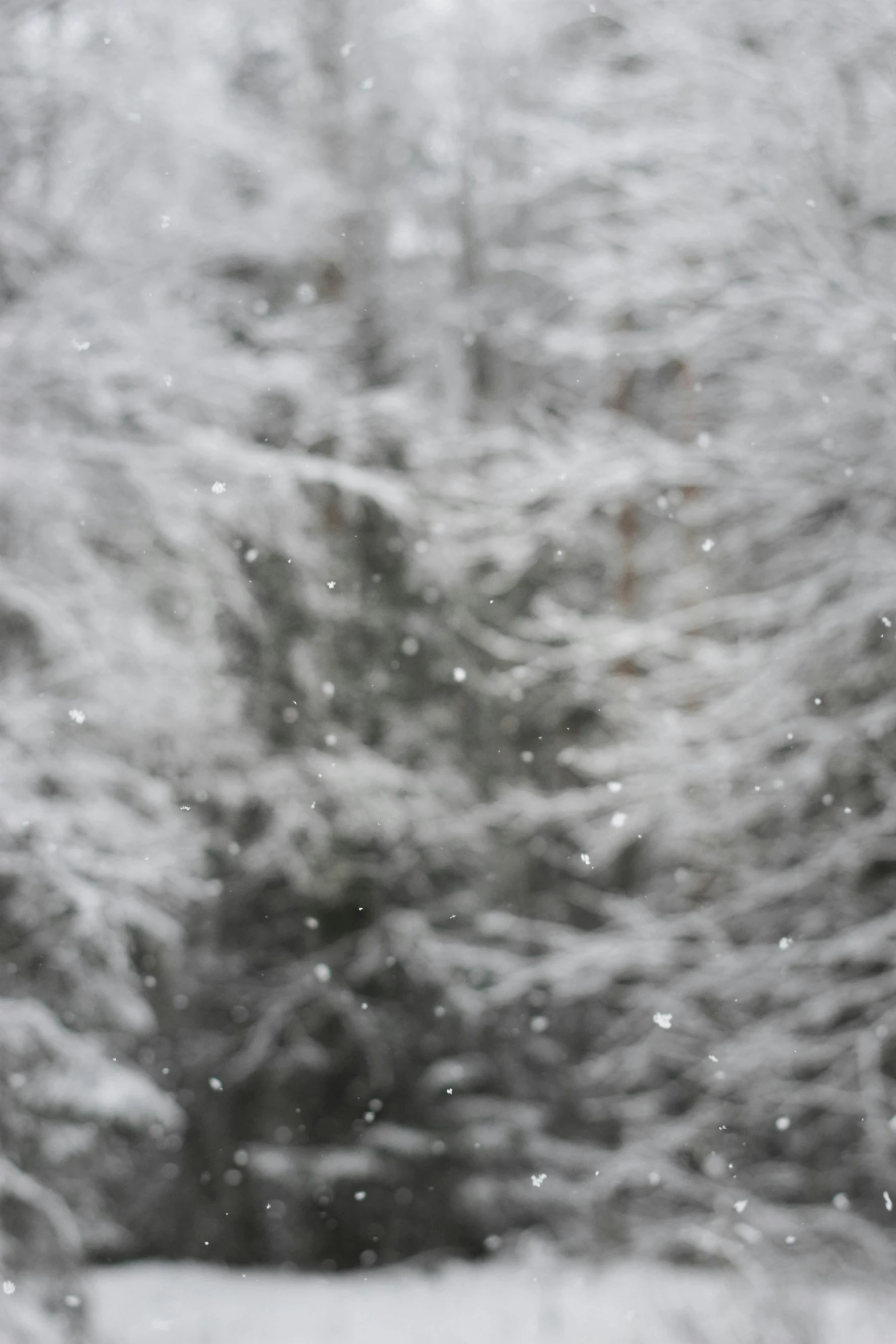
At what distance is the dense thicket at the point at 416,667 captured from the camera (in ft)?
16.0

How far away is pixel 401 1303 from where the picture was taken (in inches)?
332

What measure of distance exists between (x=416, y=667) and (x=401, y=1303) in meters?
4.68

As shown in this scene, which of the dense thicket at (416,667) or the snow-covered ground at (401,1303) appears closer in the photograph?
the dense thicket at (416,667)

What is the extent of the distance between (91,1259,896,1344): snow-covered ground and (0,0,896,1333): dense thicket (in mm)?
340

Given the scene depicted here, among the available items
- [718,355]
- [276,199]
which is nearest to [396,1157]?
[718,355]

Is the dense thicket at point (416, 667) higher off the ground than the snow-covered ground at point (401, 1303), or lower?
higher

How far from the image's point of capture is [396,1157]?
8930mm

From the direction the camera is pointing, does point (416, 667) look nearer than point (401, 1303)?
No

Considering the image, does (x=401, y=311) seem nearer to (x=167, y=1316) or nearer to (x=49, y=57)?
(x=49, y=57)

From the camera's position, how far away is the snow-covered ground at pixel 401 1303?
751 centimetres

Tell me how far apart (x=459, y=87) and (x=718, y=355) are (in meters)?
6.59

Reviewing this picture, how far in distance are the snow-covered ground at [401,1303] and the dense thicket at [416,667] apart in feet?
Result: 1.12

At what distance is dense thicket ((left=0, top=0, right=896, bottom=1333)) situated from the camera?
16.0ft

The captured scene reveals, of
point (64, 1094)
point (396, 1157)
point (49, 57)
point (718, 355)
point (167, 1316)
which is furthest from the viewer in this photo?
point (396, 1157)
